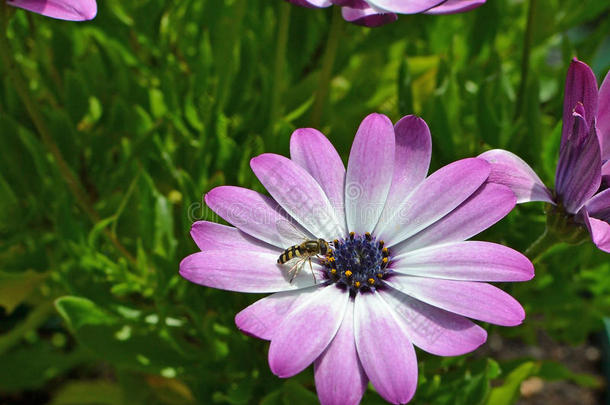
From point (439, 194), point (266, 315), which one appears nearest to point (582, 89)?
point (439, 194)

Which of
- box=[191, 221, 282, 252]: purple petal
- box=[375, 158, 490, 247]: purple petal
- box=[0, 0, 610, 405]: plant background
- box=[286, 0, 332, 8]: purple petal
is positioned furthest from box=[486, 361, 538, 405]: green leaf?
box=[286, 0, 332, 8]: purple petal

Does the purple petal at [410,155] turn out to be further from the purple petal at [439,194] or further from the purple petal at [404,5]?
the purple petal at [404,5]

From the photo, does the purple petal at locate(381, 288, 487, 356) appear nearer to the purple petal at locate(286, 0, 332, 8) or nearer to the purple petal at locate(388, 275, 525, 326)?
the purple petal at locate(388, 275, 525, 326)

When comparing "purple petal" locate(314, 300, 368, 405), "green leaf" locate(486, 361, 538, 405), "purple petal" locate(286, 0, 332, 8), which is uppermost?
"purple petal" locate(286, 0, 332, 8)

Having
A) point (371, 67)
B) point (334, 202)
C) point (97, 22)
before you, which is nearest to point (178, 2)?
point (97, 22)

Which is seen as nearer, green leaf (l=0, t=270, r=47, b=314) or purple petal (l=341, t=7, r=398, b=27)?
purple petal (l=341, t=7, r=398, b=27)

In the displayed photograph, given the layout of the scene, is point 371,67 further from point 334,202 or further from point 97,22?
point 334,202
